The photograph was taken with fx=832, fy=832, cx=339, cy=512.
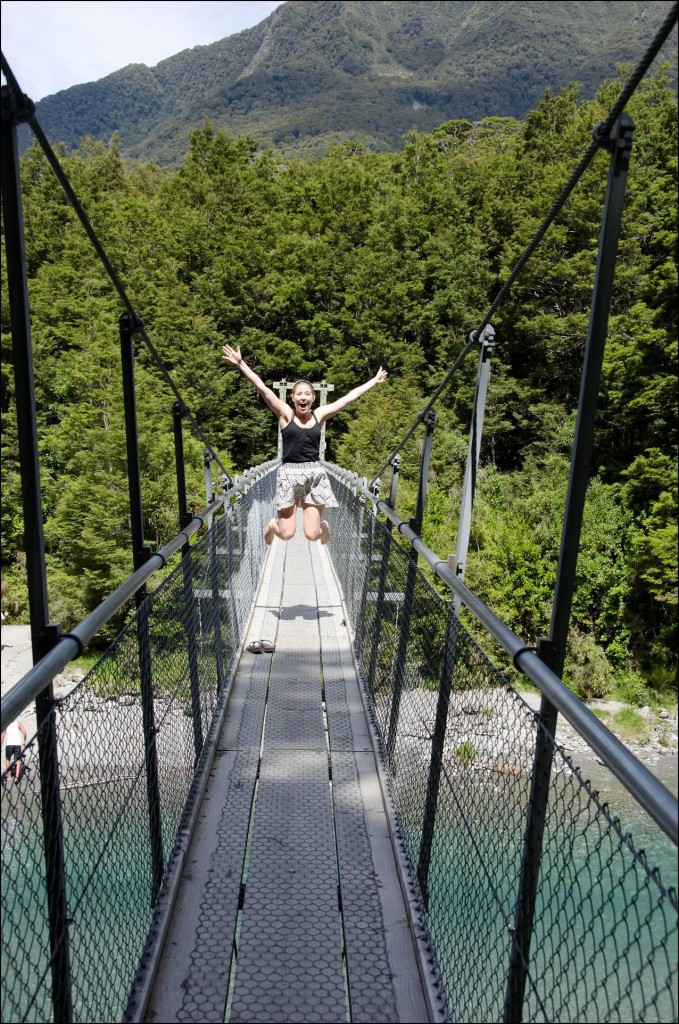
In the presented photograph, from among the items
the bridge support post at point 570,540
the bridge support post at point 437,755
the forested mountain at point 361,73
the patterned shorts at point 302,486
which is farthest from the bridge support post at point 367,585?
the forested mountain at point 361,73

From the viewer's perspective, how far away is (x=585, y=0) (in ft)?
376

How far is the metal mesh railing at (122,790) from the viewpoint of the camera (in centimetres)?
125

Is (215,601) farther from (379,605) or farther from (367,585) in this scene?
(367,585)

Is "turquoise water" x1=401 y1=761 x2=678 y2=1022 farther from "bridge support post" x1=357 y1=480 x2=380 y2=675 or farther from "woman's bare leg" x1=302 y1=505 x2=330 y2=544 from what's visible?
"woman's bare leg" x1=302 y1=505 x2=330 y2=544

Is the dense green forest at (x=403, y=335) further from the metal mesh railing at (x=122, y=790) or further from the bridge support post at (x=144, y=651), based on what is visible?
the bridge support post at (x=144, y=651)

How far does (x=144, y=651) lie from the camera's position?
1812 millimetres

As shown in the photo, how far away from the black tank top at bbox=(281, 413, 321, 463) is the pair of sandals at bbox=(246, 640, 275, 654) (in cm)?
101

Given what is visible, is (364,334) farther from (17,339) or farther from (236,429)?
(17,339)

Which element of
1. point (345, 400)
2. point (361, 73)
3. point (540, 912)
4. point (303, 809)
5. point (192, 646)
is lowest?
point (540, 912)

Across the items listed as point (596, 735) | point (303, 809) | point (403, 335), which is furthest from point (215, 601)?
point (403, 335)

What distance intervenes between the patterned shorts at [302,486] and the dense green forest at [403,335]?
14.1 m

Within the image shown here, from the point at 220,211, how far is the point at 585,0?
106614 millimetres

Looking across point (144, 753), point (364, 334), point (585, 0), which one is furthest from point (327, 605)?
point (585, 0)

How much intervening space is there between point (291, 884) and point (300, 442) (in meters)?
2.65
